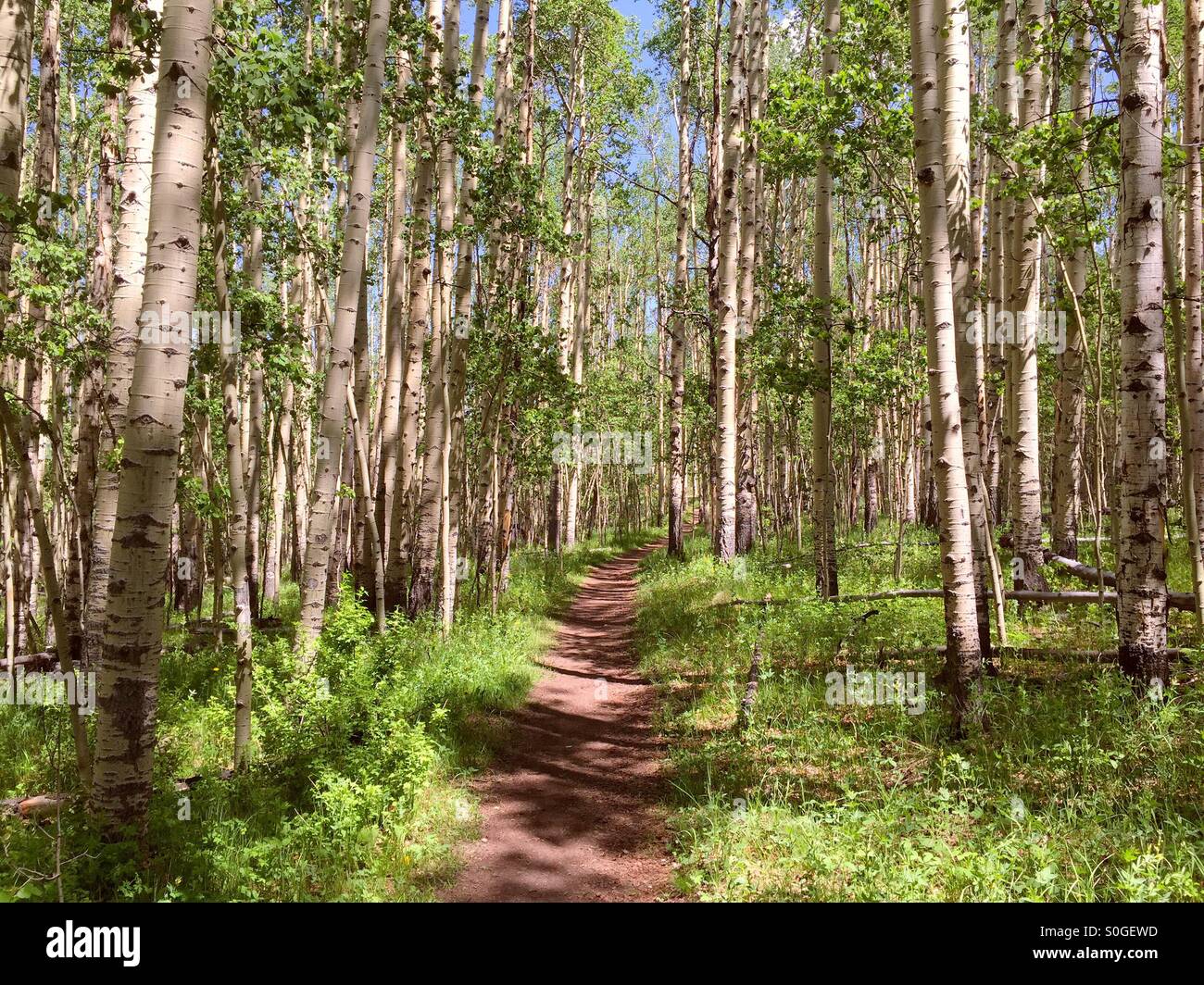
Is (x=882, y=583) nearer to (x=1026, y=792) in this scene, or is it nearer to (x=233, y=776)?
(x=1026, y=792)

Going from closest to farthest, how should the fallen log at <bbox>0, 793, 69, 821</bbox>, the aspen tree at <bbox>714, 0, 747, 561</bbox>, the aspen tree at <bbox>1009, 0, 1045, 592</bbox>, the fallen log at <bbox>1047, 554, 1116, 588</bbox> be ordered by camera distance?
1. the fallen log at <bbox>0, 793, 69, 821</bbox>
2. the aspen tree at <bbox>1009, 0, 1045, 592</bbox>
3. the fallen log at <bbox>1047, 554, 1116, 588</bbox>
4. the aspen tree at <bbox>714, 0, 747, 561</bbox>

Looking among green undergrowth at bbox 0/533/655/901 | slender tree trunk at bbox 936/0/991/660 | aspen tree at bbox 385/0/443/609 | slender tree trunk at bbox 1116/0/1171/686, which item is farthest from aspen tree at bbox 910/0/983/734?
aspen tree at bbox 385/0/443/609

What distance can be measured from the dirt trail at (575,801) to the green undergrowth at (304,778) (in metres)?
0.26

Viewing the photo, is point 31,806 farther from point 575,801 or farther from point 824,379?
point 824,379

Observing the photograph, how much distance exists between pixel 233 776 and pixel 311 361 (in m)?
16.8

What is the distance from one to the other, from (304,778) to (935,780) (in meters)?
4.72

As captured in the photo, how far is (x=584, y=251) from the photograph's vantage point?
84.7 ft

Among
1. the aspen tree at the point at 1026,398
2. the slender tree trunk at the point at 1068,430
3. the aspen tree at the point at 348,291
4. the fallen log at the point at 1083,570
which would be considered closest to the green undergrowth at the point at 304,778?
the aspen tree at the point at 348,291

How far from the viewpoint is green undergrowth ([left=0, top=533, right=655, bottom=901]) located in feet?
12.6

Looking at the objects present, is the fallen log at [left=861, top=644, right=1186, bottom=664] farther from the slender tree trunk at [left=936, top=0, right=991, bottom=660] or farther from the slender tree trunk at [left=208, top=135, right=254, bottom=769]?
the slender tree trunk at [left=208, top=135, right=254, bottom=769]

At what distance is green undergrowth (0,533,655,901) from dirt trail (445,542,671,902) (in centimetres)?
26
